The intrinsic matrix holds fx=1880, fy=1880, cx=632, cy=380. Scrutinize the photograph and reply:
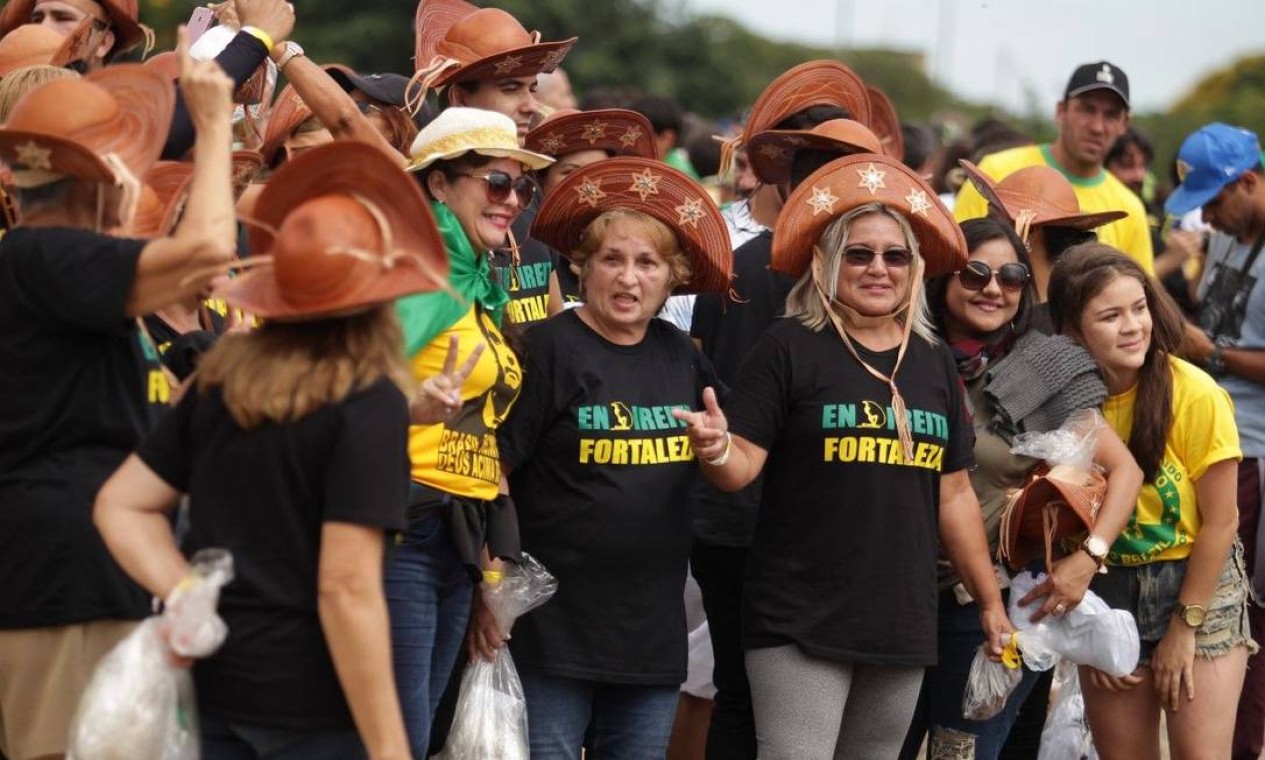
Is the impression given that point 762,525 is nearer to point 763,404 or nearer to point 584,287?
point 763,404

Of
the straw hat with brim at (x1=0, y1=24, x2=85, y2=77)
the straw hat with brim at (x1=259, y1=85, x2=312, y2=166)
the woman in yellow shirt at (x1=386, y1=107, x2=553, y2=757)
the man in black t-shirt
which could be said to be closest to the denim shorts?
the woman in yellow shirt at (x1=386, y1=107, x2=553, y2=757)

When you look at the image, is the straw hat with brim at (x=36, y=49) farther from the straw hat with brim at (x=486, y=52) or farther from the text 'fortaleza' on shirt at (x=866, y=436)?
the text 'fortaleza' on shirt at (x=866, y=436)

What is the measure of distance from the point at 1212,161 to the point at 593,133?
2.87m

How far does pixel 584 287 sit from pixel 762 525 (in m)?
0.88

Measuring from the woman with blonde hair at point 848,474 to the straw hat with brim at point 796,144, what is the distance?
0.65m

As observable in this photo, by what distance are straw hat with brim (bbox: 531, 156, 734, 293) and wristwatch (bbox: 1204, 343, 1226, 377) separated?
2984mm

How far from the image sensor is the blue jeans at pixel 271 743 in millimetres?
3818

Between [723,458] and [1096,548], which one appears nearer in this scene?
[723,458]

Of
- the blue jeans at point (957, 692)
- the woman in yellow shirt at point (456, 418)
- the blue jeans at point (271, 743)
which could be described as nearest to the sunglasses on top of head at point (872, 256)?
the woman in yellow shirt at point (456, 418)

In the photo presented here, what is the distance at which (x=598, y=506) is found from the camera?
17.5ft

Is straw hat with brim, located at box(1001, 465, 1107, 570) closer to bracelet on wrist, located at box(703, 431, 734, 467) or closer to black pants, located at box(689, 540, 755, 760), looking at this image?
black pants, located at box(689, 540, 755, 760)

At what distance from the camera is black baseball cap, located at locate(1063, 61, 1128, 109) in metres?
8.57

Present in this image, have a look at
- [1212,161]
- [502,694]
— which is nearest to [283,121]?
[502,694]

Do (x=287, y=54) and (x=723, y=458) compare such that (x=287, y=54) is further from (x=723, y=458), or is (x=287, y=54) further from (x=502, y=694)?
(x=502, y=694)
